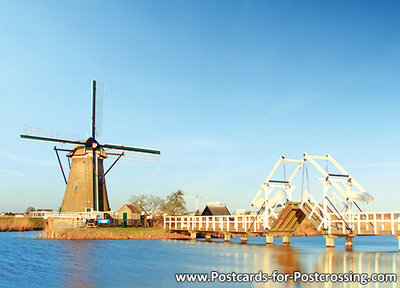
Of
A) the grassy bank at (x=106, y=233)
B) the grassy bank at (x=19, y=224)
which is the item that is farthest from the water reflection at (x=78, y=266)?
the grassy bank at (x=19, y=224)

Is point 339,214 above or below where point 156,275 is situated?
above

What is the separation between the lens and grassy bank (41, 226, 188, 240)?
152 feet

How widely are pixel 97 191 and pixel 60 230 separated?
7553mm

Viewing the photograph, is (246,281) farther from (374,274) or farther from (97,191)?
(97,191)

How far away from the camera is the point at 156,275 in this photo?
22266mm

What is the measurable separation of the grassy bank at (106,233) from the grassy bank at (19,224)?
22109 millimetres

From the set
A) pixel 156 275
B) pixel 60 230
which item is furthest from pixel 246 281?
pixel 60 230

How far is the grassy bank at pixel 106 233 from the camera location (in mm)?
46384

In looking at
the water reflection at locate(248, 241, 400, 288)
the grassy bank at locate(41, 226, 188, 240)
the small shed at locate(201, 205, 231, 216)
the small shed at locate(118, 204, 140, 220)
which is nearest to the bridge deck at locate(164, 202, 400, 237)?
the water reflection at locate(248, 241, 400, 288)

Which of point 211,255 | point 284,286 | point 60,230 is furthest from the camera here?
point 60,230

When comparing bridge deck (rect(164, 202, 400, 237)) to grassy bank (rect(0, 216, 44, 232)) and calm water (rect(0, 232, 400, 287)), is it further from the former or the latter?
grassy bank (rect(0, 216, 44, 232))

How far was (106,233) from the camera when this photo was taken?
4691 cm

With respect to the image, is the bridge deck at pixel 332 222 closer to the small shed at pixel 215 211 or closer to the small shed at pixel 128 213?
the small shed at pixel 128 213

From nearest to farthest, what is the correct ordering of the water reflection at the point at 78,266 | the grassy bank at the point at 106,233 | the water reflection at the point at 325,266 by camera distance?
the water reflection at the point at 325,266 → the water reflection at the point at 78,266 → the grassy bank at the point at 106,233
